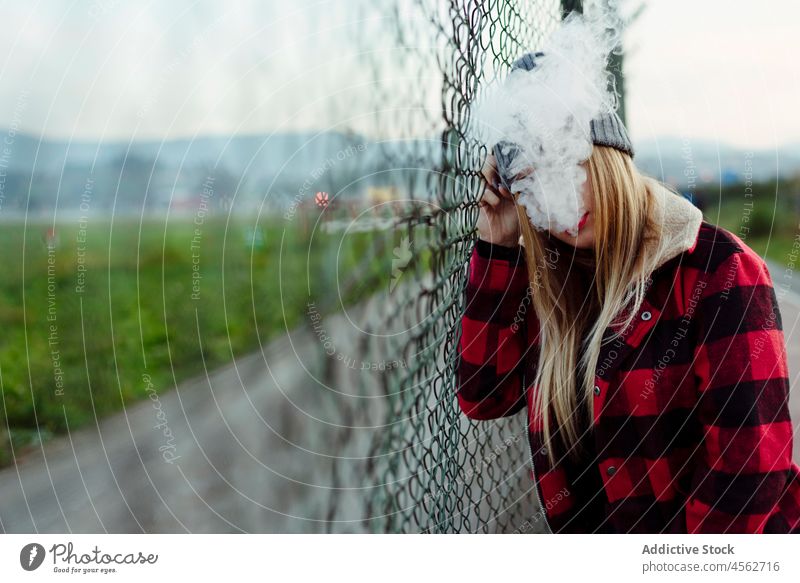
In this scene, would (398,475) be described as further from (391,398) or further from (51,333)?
(51,333)

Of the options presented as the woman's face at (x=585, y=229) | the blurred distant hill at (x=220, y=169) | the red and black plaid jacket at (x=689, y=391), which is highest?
the blurred distant hill at (x=220, y=169)

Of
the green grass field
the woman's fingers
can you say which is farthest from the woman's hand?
the green grass field

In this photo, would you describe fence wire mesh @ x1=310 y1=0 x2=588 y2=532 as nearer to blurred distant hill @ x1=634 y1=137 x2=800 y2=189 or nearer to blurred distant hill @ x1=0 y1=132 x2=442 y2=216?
blurred distant hill @ x1=0 y1=132 x2=442 y2=216

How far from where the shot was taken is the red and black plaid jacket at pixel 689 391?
53cm

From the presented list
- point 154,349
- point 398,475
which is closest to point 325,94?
point 154,349

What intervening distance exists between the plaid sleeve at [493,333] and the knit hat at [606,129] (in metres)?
0.14

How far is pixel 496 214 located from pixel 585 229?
0.09 meters

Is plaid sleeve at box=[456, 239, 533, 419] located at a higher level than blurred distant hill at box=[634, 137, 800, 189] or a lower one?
lower

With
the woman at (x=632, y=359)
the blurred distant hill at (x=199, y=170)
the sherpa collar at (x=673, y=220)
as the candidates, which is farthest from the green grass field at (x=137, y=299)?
the sherpa collar at (x=673, y=220)

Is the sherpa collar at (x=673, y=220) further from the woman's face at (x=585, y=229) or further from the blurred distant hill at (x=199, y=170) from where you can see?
the blurred distant hill at (x=199, y=170)

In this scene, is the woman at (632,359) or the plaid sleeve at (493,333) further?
the plaid sleeve at (493,333)

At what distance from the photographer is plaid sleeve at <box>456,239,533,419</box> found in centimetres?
64
